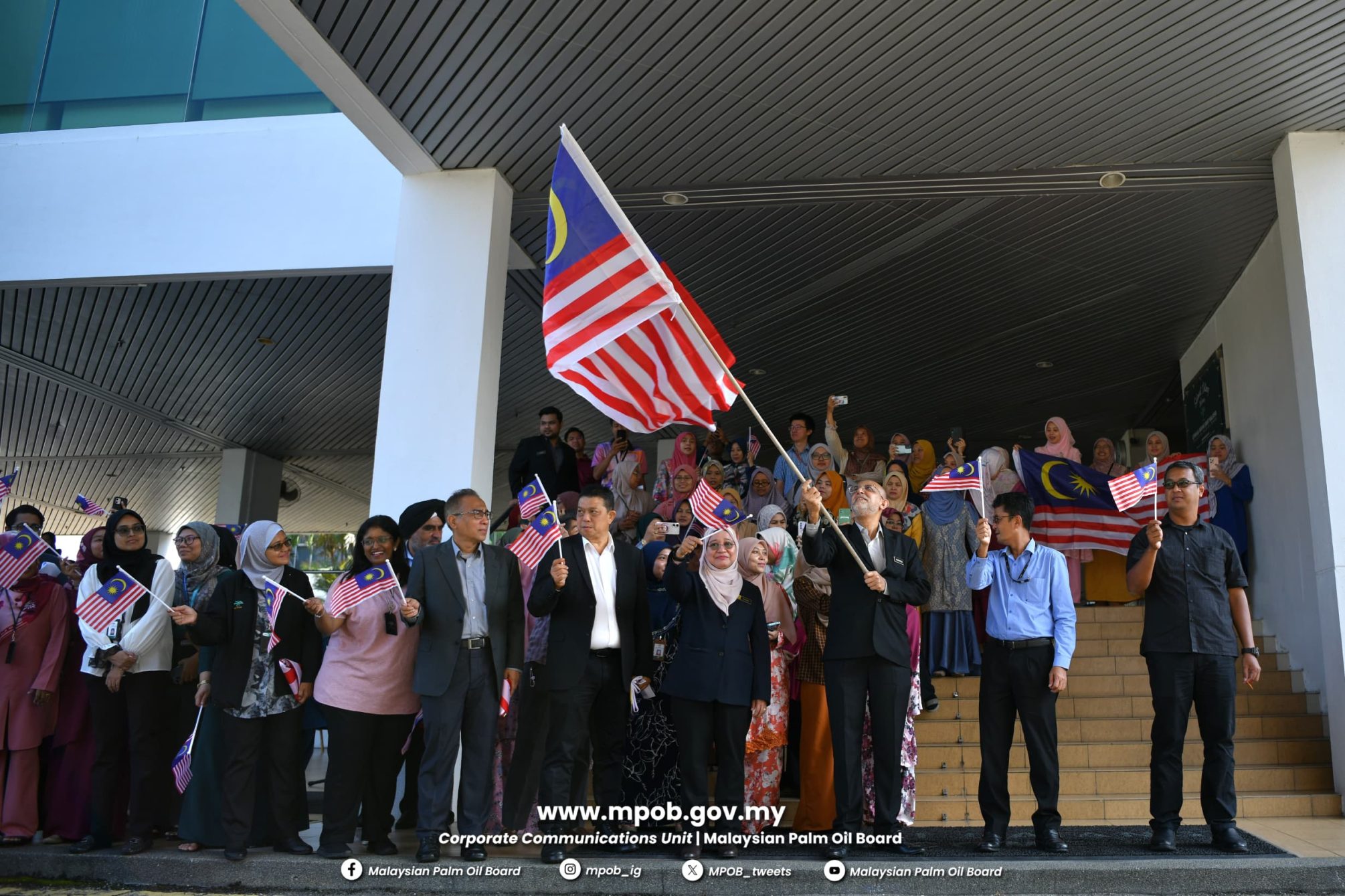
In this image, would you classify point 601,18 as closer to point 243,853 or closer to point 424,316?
point 424,316

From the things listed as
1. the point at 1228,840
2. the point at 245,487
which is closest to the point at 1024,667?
the point at 1228,840

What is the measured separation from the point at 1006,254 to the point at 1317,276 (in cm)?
278

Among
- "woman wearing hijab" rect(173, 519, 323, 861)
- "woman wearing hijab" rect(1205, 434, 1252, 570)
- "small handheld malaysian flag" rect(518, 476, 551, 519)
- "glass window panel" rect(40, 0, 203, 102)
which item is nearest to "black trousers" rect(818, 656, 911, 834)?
"small handheld malaysian flag" rect(518, 476, 551, 519)

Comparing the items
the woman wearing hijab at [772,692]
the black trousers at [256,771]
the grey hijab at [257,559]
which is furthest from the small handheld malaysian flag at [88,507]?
the woman wearing hijab at [772,692]

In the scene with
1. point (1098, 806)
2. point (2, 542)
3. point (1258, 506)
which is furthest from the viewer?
point (1258, 506)

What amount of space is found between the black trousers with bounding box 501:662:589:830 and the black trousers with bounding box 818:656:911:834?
1265 millimetres

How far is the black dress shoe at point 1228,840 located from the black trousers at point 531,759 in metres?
3.06

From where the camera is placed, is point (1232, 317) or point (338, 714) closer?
point (338, 714)

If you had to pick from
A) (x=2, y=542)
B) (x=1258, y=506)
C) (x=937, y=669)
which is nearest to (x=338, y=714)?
(x=2, y=542)

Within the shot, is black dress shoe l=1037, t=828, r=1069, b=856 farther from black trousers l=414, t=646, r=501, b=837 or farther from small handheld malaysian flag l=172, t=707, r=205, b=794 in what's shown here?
small handheld malaysian flag l=172, t=707, r=205, b=794

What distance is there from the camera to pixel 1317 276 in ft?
22.1

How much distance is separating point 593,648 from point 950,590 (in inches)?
118

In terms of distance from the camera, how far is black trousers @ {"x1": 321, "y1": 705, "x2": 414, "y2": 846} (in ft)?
16.6

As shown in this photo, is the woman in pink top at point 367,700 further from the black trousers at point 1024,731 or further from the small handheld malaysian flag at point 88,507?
the black trousers at point 1024,731
